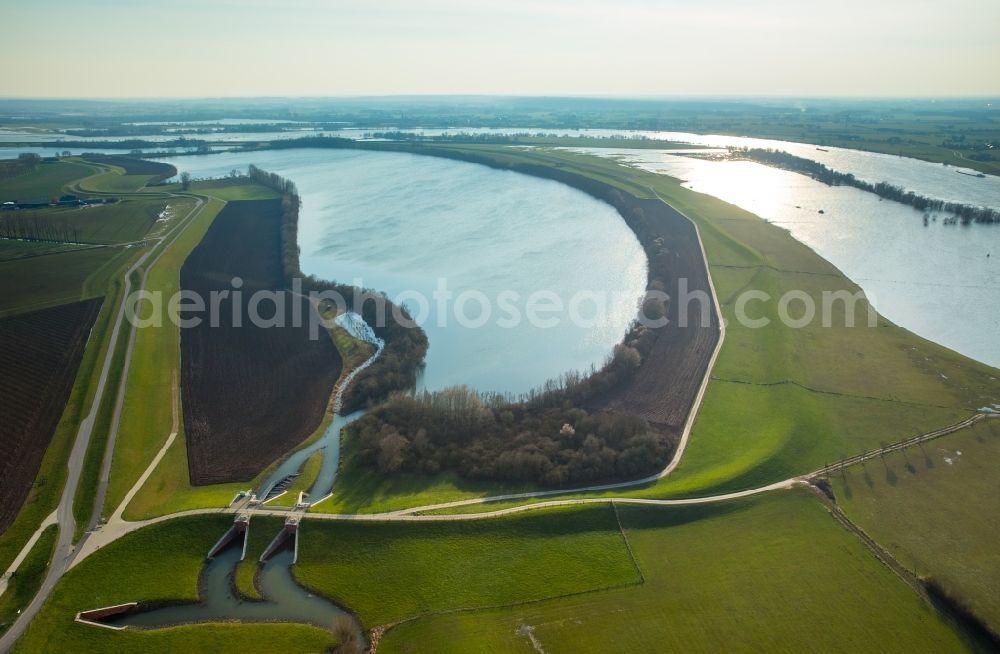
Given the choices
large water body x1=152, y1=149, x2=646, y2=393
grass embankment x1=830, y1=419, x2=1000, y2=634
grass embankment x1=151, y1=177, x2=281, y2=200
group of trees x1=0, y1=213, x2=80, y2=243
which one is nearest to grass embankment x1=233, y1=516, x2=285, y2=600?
large water body x1=152, y1=149, x2=646, y2=393

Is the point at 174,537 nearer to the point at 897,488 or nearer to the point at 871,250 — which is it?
the point at 897,488

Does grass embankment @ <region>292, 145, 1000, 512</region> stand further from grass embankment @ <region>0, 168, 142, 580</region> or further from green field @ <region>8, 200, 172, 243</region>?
green field @ <region>8, 200, 172, 243</region>

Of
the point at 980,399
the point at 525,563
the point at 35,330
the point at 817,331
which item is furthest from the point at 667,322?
the point at 35,330

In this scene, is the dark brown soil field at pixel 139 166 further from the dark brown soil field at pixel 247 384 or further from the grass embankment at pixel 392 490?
the grass embankment at pixel 392 490

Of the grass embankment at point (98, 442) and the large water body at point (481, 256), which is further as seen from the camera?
the large water body at point (481, 256)

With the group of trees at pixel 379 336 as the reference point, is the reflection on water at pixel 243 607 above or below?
below

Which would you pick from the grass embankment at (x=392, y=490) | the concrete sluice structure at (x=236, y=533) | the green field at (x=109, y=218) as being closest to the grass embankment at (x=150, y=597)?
the concrete sluice structure at (x=236, y=533)
